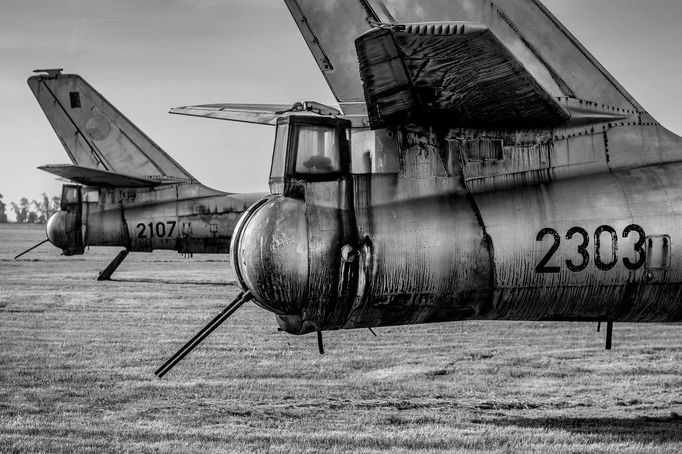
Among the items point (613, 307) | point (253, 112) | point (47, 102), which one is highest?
point (47, 102)

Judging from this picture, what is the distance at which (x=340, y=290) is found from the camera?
204 inches

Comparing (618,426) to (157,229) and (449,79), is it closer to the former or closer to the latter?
(449,79)

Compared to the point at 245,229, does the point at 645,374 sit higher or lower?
lower

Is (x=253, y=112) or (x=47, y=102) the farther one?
(x=47, y=102)

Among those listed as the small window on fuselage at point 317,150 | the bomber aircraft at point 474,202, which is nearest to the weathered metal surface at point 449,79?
the bomber aircraft at point 474,202

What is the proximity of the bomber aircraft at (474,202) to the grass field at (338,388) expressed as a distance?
52.1 inches

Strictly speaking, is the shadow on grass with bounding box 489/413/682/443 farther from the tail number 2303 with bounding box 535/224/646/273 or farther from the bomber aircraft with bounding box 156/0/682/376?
the tail number 2303 with bounding box 535/224/646/273

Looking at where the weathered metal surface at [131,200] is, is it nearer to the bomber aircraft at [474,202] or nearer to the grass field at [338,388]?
the grass field at [338,388]

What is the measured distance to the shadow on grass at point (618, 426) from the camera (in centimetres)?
639

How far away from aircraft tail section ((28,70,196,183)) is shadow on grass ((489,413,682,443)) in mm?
15682

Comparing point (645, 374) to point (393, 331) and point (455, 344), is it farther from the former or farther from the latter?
point (393, 331)

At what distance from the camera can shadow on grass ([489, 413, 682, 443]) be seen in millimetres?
6391

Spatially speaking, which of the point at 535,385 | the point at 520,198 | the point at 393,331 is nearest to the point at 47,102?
the point at 393,331

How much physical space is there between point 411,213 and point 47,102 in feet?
70.0
